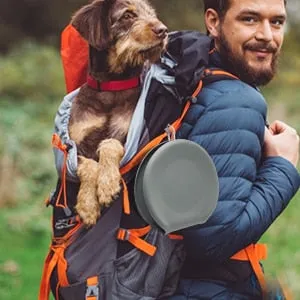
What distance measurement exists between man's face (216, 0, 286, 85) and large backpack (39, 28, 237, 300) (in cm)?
12

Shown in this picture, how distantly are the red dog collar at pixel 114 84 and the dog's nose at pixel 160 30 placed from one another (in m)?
0.18

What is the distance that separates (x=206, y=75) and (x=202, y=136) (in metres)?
0.24

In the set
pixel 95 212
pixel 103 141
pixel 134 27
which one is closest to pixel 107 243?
pixel 95 212

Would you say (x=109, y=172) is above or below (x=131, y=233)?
above

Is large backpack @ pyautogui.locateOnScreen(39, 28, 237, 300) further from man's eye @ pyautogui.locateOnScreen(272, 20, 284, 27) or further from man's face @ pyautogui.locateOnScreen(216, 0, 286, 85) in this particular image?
man's eye @ pyautogui.locateOnScreen(272, 20, 284, 27)

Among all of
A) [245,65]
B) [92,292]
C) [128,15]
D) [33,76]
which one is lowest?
[33,76]

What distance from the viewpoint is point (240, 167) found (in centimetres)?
288

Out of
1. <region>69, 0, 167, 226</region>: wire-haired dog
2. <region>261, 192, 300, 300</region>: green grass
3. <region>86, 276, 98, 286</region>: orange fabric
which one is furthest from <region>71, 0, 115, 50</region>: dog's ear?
<region>261, 192, 300, 300</region>: green grass

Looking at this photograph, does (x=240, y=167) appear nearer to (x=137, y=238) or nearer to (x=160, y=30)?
(x=137, y=238)

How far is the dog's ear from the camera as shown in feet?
10.7

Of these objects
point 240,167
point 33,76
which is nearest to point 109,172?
point 240,167

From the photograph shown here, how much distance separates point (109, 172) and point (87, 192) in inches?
4.5

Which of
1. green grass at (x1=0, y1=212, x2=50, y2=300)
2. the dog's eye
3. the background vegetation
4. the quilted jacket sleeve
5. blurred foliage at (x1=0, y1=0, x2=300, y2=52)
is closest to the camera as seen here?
the quilted jacket sleeve

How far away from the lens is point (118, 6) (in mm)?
3395
